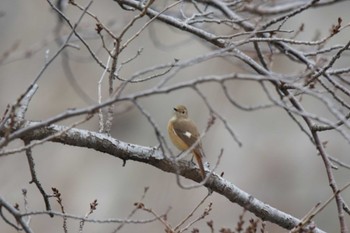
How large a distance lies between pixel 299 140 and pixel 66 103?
3258mm

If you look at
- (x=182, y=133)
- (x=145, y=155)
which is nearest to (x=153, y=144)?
(x=182, y=133)

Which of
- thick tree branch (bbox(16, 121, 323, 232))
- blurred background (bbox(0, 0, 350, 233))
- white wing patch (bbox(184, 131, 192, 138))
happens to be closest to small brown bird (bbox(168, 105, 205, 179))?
white wing patch (bbox(184, 131, 192, 138))

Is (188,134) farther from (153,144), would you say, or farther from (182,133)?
(153,144)

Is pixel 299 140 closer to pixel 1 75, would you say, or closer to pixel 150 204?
pixel 150 204

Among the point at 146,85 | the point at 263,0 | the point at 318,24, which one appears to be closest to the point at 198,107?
the point at 146,85

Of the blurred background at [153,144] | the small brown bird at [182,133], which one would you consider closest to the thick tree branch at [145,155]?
the small brown bird at [182,133]

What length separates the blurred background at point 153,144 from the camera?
8.47 metres

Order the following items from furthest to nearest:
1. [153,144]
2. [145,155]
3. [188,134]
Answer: [153,144] → [188,134] → [145,155]

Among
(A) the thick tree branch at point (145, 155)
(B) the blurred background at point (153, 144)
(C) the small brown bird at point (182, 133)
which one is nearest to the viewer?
(A) the thick tree branch at point (145, 155)

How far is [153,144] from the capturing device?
29.6 feet

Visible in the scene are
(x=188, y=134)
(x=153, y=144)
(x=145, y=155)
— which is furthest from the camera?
(x=153, y=144)

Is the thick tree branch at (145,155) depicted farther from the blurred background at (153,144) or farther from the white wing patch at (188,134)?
the blurred background at (153,144)

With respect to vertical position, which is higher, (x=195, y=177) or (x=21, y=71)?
(x=21, y=71)

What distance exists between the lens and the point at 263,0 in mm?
3629
